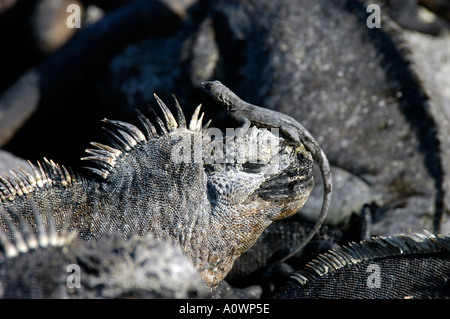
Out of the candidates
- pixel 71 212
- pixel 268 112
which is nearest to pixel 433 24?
pixel 268 112

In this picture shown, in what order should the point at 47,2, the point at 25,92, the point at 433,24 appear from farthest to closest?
the point at 47,2 < the point at 25,92 < the point at 433,24

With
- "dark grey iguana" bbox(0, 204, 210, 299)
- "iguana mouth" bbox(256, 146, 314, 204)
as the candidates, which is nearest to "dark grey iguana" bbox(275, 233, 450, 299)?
"iguana mouth" bbox(256, 146, 314, 204)

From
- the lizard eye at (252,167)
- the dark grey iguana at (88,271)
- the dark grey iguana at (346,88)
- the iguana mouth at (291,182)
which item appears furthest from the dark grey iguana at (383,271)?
the dark grey iguana at (346,88)

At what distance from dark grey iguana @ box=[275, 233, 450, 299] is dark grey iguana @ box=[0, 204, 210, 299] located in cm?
71

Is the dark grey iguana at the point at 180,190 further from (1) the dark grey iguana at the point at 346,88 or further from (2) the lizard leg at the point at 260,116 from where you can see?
(1) the dark grey iguana at the point at 346,88

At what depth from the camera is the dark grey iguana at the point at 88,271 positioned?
148 centimetres

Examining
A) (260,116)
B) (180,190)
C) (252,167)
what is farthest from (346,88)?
(180,190)

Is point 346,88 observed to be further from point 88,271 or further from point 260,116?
point 88,271

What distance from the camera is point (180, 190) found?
6.72ft

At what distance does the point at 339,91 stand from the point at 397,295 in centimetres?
175

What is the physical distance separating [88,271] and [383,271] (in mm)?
1182

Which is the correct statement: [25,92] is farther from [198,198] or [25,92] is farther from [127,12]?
[198,198]

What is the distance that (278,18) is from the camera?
3670mm

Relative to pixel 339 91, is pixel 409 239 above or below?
below
